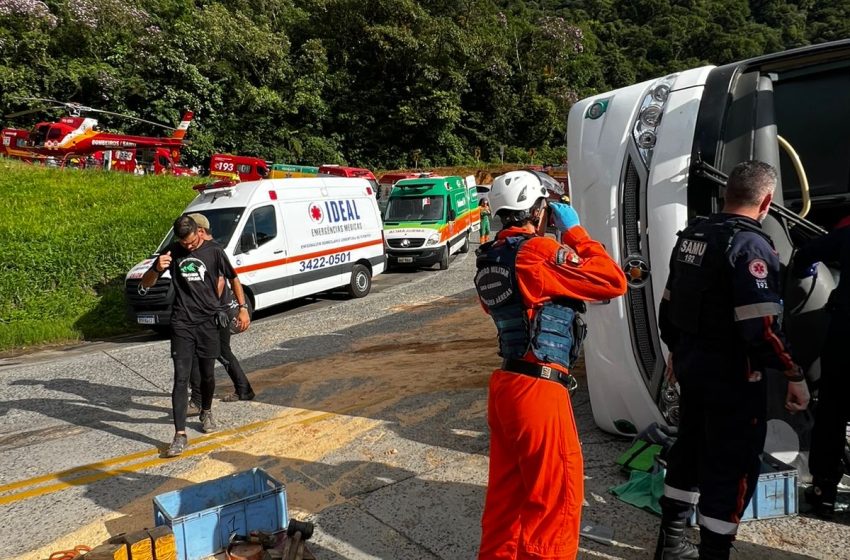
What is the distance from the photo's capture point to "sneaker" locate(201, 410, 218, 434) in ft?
18.0

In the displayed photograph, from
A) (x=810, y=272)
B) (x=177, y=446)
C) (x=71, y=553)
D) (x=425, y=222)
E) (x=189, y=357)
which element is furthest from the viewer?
(x=425, y=222)

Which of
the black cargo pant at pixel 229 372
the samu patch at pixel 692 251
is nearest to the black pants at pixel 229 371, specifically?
the black cargo pant at pixel 229 372

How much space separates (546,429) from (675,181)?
1.93 metres

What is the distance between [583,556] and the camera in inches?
128

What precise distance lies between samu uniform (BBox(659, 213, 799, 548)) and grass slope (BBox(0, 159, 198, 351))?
431 inches

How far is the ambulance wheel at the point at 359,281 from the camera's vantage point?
42.0 feet

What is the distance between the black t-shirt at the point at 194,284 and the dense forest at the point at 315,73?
34303mm

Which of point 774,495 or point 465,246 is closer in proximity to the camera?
point 774,495

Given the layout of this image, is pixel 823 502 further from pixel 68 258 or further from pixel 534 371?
Result: pixel 68 258

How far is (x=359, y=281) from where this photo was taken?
13016 millimetres

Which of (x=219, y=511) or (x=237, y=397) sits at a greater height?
(x=219, y=511)

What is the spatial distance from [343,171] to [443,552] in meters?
24.0

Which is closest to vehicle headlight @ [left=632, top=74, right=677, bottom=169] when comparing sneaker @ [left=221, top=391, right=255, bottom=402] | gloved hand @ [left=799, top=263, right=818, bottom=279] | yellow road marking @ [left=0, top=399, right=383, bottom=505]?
gloved hand @ [left=799, top=263, right=818, bottom=279]

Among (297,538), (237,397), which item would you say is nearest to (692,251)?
(297,538)
